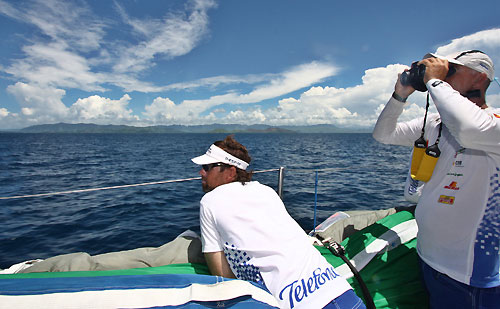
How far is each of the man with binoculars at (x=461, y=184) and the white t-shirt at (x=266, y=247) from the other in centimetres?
58

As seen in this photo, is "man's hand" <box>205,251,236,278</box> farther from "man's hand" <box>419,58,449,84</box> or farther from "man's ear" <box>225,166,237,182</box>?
"man's hand" <box>419,58,449,84</box>

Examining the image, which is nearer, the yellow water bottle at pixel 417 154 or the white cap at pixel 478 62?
the white cap at pixel 478 62

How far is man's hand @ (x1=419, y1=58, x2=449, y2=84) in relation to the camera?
1.30 m

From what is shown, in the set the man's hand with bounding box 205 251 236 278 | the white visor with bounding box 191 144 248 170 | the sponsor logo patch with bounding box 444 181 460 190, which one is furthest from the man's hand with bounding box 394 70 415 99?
the man's hand with bounding box 205 251 236 278

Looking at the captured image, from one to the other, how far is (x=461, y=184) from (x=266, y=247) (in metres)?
1.06

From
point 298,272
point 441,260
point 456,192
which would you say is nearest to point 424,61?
point 456,192

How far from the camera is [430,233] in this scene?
1456 millimetres

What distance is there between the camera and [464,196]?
4.21 ft

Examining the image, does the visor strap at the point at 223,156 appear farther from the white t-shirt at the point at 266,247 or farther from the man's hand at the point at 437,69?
the man's hand at the point at 437,69

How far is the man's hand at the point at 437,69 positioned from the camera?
4.26ft

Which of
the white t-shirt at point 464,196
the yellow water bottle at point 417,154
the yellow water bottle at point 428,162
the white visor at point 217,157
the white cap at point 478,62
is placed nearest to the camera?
the white t-shirt at point 464,196

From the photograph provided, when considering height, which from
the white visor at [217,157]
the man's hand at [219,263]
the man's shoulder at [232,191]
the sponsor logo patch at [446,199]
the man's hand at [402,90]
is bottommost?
the man's hand at [219,263]

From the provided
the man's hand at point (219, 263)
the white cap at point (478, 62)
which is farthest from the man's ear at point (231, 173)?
the white cap at point (478, 62)

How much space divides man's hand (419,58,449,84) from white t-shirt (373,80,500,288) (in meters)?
0.08
